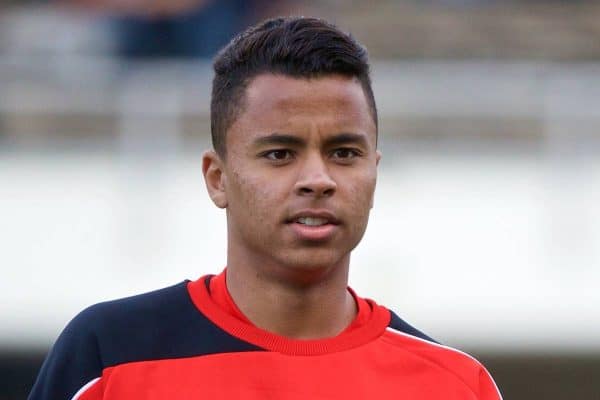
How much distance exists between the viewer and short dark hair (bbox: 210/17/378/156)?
3049 millimetres

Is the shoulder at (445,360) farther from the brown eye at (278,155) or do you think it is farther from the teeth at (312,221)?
the brown eye at (278,155)

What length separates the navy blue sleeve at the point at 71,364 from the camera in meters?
2.98

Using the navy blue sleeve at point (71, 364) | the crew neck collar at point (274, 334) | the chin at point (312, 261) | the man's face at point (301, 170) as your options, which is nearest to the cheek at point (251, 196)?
the man's face at point (301, 170)

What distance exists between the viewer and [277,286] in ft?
10.1

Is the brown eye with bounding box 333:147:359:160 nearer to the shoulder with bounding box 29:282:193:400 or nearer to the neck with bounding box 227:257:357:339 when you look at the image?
the neck with bounding box 227:257:357:339

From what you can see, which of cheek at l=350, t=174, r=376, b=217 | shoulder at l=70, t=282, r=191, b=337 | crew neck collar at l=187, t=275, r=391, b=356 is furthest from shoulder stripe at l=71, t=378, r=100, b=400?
cheek at l=350, t=174, r=376, b=217

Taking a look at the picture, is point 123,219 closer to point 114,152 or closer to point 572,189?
point 114,152

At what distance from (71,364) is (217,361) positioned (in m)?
0.31

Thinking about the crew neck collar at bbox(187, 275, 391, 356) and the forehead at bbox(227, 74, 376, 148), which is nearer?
the forehead at bbox(227, 74, 376, 148)

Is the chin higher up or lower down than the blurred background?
lower down

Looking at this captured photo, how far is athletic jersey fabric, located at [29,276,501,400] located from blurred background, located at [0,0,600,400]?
3.78 m

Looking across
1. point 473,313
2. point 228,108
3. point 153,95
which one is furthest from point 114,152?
point 228,108

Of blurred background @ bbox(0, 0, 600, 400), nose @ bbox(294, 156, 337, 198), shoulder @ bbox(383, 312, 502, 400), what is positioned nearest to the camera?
nose @ bbox(294, 156, 337, 198)

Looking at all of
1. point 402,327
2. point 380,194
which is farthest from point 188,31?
point 402,327
